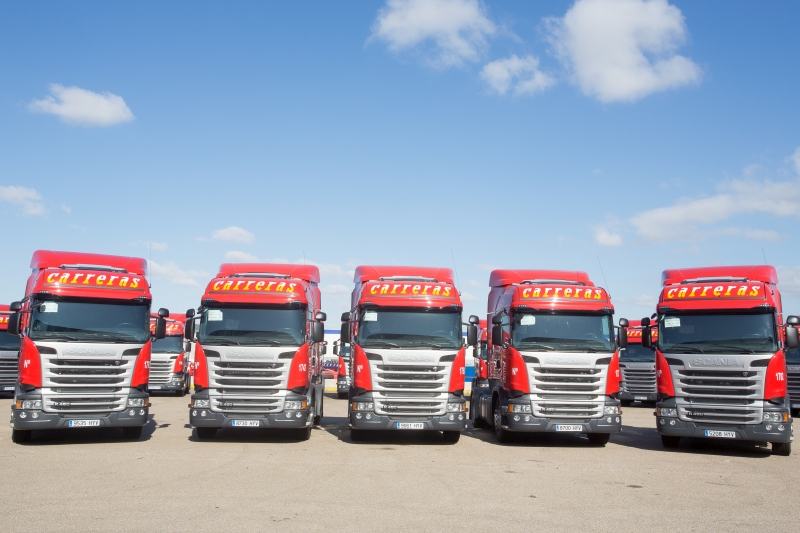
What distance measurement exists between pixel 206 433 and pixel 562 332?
26.2 feet

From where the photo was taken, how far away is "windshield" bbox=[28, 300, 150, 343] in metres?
14.3

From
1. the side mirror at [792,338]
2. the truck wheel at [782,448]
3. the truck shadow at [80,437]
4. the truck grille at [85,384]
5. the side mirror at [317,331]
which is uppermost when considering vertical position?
the side mirror at [317,331]

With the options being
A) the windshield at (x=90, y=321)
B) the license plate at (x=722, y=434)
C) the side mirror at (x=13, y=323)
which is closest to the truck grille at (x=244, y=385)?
the windshield at (x=90, y=321)

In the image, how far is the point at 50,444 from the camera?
14.9 m

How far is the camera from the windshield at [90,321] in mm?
14328

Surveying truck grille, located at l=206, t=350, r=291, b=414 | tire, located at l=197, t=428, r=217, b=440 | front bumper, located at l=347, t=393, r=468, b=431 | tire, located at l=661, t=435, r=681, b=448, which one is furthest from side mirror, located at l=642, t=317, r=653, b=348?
tire, located at l=197, t=428, r=217, b=440

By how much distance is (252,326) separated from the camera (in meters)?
15.3

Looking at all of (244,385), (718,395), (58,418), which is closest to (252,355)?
(244,385)

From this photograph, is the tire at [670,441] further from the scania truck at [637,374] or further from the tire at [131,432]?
the scania truck at [637,374]

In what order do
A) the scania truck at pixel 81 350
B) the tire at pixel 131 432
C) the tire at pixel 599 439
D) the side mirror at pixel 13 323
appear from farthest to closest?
the tire at pixel 599 439 → the tire at pixel 131 432 → the scania truck at pixel 81 350 → the side mirror at pixel 13 323

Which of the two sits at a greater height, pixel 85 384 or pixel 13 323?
pixel 13 323

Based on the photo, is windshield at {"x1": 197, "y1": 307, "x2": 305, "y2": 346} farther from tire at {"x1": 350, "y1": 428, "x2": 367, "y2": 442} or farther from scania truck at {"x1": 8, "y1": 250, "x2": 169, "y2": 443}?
tire at {"x1": 350, "y1": 428, "x2": 367, "y2": 442}

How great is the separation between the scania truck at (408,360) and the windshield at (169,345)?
16973mm

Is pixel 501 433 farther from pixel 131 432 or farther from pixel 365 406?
pixel 131 432
